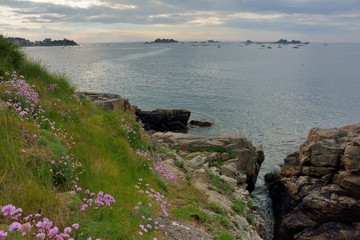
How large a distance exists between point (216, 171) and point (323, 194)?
25.6 feet

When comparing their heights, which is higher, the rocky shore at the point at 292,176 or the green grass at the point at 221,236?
the green grass at the point at 221,236

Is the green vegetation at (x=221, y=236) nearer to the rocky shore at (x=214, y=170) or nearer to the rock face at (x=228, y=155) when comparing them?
the rocky shore at (x=214, y=170)

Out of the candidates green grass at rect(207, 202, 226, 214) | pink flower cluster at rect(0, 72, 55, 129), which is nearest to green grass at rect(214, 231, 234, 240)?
green grass at rect(207, 202, 226, 214)

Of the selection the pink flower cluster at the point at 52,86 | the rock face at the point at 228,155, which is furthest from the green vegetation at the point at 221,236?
the rock face at the point at 228,155

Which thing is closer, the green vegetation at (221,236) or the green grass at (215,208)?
the green vegetation at (221,236)

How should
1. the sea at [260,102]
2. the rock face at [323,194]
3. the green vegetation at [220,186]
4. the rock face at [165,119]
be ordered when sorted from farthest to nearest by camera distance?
the rock face at [165,119], the sea at [260,102], the rock face at [323,194], the green vegetation at [220,186]

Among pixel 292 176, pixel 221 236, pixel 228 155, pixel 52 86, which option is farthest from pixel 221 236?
pixel 292 176

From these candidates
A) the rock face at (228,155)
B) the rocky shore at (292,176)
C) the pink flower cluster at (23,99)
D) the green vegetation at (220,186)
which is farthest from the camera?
the rock face at (228,155)

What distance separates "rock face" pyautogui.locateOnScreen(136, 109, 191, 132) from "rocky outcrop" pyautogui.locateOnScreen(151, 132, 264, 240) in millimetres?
14758

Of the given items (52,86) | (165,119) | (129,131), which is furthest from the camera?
(165,119)

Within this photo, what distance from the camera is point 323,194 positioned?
23375 mm

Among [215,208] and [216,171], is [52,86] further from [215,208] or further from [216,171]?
[216,171]

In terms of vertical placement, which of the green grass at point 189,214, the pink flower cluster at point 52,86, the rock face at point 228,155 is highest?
the pink flower cluster at point 52,86

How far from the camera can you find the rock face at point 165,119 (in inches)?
1906
